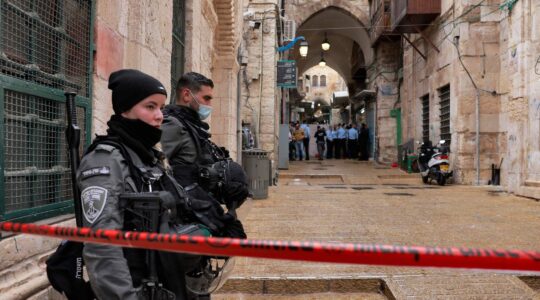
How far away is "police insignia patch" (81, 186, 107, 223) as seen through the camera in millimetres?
1496

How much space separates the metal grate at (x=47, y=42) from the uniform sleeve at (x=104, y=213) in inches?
48.1

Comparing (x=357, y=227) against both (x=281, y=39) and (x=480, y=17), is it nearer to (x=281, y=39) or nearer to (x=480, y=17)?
(x=480, y=17)

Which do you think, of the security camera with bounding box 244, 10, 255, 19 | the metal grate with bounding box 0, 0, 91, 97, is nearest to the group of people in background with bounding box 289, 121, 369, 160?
the security camera with bounding box 244, 10, 255, 19

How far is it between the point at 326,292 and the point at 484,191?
748 centimetres

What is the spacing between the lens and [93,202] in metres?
1.50

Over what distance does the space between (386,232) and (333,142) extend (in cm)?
1797

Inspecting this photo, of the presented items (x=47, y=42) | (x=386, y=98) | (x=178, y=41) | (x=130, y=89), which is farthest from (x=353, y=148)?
(x=130, y=89)

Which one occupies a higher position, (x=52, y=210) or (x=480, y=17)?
(x=480, y=17)

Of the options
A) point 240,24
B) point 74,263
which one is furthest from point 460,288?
point 240,24

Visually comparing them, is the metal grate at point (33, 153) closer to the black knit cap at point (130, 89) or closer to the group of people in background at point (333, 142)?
the black knit cap at point (130, 89)

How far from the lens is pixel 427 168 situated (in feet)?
39.3

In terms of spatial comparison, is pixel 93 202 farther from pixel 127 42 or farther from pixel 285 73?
pixel 285 73

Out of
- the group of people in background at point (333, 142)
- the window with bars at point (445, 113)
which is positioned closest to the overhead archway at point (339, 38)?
the group of people in background at point (333, 142)

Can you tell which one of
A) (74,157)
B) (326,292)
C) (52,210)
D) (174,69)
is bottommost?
(326,292)
